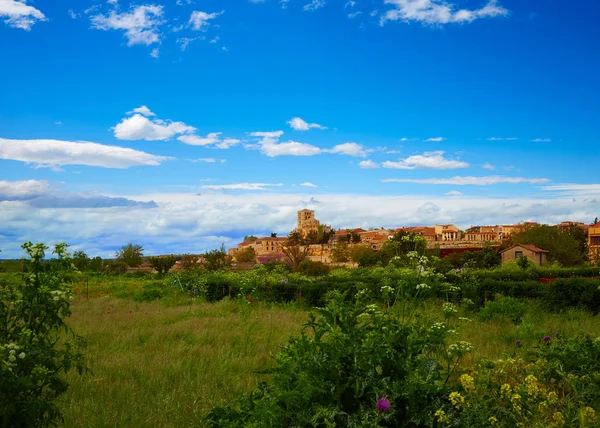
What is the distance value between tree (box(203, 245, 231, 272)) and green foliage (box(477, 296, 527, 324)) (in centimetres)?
1349

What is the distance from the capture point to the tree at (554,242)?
37.0m

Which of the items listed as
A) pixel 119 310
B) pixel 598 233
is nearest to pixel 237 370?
pixel 119 310

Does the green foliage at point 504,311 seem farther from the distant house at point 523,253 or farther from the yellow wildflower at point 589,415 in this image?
the distant house at point 523,253

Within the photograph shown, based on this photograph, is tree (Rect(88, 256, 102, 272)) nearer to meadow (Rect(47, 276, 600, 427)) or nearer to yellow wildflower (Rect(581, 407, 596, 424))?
meadow (Rect(47, 276, 600, 427))

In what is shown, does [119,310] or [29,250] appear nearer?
[29,250]

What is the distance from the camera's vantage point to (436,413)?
305cm

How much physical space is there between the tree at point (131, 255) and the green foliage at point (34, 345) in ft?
94.7

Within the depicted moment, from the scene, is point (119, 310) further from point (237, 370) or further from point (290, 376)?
point (290, 376)

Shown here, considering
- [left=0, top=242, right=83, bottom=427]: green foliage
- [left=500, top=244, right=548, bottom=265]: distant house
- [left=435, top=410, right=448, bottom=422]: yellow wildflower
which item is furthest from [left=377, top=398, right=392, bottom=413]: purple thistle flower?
[left=500, top=244, right=548, bottom=265]: distant house

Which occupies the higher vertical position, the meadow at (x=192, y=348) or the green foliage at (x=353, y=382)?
the green foliage at (x=353, y=382)

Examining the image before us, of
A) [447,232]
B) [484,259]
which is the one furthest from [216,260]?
[447,232]

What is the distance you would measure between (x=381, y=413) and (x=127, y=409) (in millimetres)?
2301

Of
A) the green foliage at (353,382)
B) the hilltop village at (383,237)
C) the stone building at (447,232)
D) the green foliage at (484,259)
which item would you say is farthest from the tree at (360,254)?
the stone building at (447,232)

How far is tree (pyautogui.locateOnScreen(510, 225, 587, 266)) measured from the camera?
37.0 m
